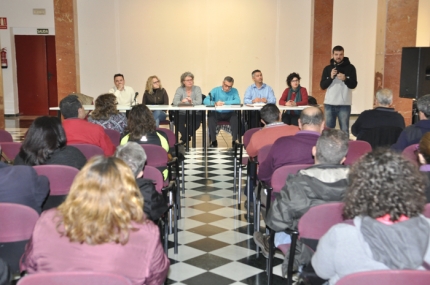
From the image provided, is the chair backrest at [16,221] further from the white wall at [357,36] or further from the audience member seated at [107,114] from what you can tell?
the white wall at [357,36]

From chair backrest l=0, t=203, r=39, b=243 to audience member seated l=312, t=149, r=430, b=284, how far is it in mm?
1506

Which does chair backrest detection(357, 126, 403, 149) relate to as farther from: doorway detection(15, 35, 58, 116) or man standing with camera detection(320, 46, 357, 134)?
doorway detection(15, 35, 58, 116)

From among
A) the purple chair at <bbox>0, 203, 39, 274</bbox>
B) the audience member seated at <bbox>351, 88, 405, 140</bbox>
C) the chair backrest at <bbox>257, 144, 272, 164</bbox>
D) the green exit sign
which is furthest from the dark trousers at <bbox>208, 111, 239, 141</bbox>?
the green exit sign

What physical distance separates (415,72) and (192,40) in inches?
259

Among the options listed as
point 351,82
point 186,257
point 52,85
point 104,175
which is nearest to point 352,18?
point 351,82

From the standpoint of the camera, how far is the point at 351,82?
8.90m

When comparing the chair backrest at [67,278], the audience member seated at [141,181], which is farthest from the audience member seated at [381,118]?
the chair backrest at [67,278]

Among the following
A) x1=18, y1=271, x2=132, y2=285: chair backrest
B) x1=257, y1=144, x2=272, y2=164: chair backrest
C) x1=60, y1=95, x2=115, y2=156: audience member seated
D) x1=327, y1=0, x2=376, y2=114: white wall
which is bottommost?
x1=257, y1=144, x2=272, y2=164: chair backrest

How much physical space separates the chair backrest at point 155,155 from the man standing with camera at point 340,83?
4.56 m

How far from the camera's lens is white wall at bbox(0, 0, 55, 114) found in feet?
47.9

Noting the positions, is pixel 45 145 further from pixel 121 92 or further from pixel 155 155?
pixel 121 92

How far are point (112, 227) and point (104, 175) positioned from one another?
0.67 feet

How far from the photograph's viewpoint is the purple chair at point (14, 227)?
2834 mm

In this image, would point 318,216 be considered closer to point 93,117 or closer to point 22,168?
point 22,168
